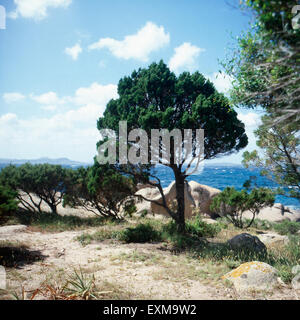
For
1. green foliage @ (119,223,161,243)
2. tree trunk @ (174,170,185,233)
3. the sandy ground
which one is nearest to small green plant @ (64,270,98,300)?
the sandy ground

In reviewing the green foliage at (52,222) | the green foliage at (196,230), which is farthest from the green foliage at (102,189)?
the green foliage at (196,230)

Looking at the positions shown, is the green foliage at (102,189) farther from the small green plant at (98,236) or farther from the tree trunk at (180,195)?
the tree trunk at (180,195)

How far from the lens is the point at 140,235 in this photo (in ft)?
32.1

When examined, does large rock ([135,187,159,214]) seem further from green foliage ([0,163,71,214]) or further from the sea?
green foliage ([0,163,71,214])

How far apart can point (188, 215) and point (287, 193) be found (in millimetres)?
8771

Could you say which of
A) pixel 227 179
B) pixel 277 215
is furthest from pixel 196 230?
pixel 227 179

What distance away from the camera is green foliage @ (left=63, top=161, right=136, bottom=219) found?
34.3 ft

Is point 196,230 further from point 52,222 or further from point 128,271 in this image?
point 52,222

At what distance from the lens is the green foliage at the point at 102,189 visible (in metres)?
10.5

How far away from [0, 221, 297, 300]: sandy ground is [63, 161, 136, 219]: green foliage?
8.59ft

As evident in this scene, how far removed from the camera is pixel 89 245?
9023 millimetres

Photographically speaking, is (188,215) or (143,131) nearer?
(143,131)
